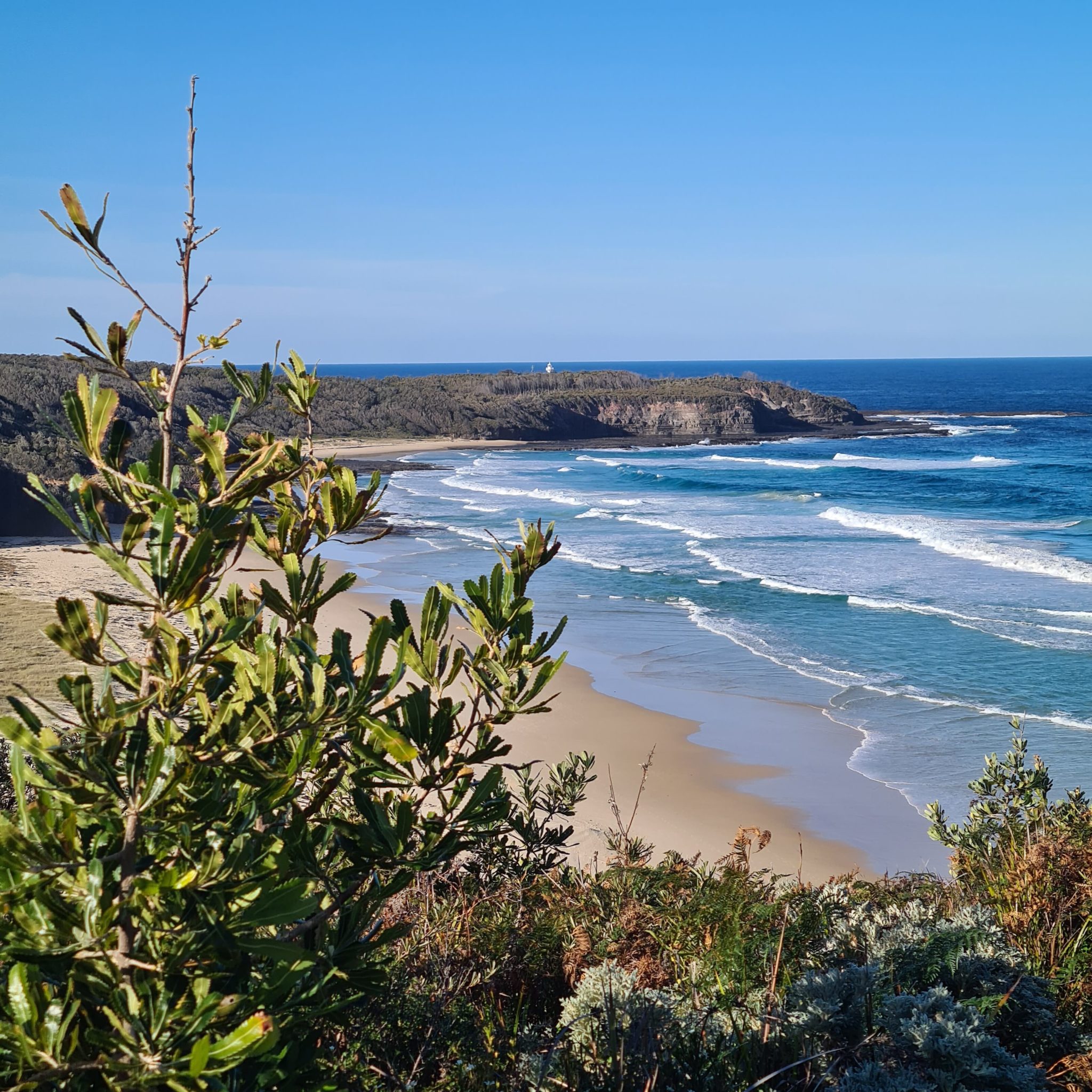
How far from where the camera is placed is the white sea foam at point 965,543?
832 inches

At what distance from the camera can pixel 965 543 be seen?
80.4ft

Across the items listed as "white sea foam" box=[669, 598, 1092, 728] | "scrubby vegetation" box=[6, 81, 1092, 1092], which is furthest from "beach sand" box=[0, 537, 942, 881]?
"scrubby vegetation" box=[6, 81, 1092, 1092]

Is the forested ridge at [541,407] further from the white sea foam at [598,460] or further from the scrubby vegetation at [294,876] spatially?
the scrubby vegetation at [294,876]

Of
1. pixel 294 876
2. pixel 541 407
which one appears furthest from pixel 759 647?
pixel 541 407

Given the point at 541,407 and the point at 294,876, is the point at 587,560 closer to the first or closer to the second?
the point at 294,876

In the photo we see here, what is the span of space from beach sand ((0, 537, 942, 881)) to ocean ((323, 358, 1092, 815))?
0.30 meters

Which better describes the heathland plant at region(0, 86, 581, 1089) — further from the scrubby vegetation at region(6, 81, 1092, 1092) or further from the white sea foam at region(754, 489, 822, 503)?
the white sea foam at region(754, 489, 822, 503)

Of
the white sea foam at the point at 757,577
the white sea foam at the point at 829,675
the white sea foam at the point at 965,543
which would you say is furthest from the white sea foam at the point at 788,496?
the white sea foam at the point at 829,675

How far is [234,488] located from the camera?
5.80 feet

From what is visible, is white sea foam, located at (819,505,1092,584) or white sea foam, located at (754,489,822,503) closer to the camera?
white sea foam, located at (819,505,1092,584)

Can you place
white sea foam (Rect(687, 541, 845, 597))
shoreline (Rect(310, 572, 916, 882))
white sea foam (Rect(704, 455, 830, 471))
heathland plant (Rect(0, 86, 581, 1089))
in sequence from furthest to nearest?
white sea foam (Rect(704, 455, 830, 471)) → white sea foam (Rect(687, 541, 845, 597)) → shoreline (Rect(310, 572, 916, 882)) → heathland plant (Rect(0, 86, 581, 1089))

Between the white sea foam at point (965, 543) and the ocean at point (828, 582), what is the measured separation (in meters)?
0.11

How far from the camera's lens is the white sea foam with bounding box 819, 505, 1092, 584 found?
69.3 ft

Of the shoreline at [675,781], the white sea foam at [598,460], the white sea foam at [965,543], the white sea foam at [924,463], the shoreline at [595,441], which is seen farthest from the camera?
the shoreline at [595,441]
